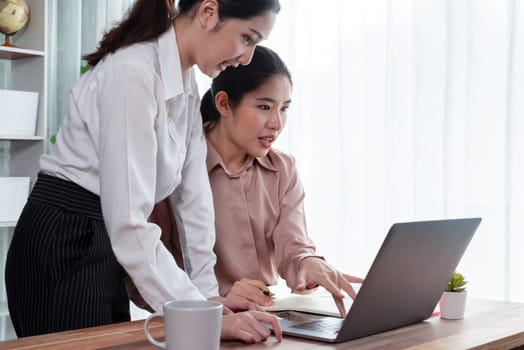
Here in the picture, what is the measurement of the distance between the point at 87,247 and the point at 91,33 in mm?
2588

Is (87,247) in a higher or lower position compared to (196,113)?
lower

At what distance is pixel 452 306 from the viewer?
136cm

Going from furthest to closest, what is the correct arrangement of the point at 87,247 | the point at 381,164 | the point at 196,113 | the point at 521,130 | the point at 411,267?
1. the point at 381,164
2. the point at 521,130
3. the point at 196,113
4. the point at 87,247
5. the point at 411,267

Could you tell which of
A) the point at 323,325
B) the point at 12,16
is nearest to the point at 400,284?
the point at 323,325

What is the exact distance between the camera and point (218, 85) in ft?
6.28

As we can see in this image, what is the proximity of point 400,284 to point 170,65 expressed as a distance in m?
0.59

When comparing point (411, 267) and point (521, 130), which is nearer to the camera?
point (411, 267)

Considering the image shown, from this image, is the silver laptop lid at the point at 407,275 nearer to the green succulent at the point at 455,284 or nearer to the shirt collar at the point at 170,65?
the green succulent at the point at 455,284

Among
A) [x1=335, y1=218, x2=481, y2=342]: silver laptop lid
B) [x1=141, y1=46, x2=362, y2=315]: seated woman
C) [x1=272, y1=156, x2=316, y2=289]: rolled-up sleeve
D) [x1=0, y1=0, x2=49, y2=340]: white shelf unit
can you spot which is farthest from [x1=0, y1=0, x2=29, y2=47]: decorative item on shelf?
[x1=335, y1=218, x2=481, y2=342]: silver laptop lid

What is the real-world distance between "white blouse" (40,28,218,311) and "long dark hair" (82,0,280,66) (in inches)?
1.1

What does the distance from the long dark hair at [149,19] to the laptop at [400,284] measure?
0.54 meters

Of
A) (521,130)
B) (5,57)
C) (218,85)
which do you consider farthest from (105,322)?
(5,57)

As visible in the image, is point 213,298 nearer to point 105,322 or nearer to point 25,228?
point 105,322

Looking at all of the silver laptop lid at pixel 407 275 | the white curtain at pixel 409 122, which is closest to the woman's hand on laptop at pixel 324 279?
the silver laptop lid at pixel 407 275
